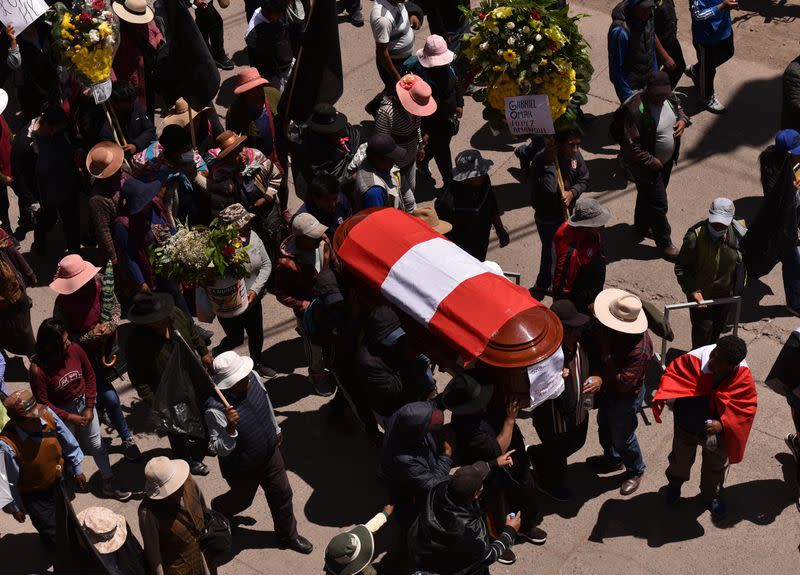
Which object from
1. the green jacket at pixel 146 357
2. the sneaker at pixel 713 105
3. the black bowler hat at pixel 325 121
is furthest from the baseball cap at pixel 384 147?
the sneaker at pixel 713 105

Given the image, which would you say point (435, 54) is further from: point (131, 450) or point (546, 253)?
point (131, 450)

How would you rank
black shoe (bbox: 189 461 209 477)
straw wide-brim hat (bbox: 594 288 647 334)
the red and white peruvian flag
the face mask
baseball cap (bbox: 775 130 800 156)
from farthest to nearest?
1. baseball cap (bbox: 775 130 800 156)
2. the face mask
3. black shoe (bbox: 189 461 209 477)
4. the red and white peruvian flag
5. straw wide-brim hat (bbox: 594 288 647 334)

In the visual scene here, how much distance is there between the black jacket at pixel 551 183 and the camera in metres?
10.1

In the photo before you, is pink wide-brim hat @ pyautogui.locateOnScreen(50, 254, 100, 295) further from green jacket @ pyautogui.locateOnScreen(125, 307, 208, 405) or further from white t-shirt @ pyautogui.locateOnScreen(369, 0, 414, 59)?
white t-shirt @ pyautogui.locateOnScreen(369, 0, 414, 59)

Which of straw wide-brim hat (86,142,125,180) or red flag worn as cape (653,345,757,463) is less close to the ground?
straw wide-brim hat (86,142,125,180)

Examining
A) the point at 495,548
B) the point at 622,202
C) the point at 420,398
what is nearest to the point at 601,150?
the point at 622,202

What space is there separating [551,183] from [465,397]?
3.12 m

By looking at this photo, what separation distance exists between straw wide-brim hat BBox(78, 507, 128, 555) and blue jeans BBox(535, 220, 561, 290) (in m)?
4.79

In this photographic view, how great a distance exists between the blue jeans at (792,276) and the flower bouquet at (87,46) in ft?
19.3

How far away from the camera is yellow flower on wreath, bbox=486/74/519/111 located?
9.70m

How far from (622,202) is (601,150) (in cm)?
92

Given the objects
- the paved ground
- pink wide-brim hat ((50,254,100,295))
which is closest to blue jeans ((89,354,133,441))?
the paved ground

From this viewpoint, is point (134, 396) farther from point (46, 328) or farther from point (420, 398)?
point (420, 398)

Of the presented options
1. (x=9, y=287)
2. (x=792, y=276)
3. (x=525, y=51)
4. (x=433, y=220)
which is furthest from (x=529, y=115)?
(x=9, y=287)
